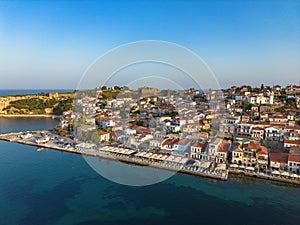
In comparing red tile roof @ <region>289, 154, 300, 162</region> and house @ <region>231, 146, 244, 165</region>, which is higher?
red tile roof @ <region>289, 154, 300, 162</region>

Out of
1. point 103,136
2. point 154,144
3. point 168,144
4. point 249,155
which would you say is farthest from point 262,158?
point 103,136

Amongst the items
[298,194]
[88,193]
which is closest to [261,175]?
Result: [298,194]

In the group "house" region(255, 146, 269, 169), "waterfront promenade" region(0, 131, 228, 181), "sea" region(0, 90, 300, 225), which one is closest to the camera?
"sea" region(0, 90, 300, 225)

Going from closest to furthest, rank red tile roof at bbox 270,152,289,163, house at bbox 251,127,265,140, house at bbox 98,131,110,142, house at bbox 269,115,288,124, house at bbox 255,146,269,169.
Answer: red tile roof at bbox 270,152,289,163 → house at bbox 255,146,269,169 → house at bbox 98,131,110,142 → house at bbox 251,127,265,140 → house at bbox 269,115,288,124

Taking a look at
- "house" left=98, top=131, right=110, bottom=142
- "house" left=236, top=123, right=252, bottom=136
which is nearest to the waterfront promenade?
"house" left=98, top=131, right=110, bottom=142

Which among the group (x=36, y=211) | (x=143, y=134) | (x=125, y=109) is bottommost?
(x=36, y=211)

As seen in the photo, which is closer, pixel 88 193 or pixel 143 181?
pixel 88 193

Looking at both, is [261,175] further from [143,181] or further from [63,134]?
[63,134]

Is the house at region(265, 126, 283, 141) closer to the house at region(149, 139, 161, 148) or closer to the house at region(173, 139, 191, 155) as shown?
the house at region(173, 139, 191, 155)
